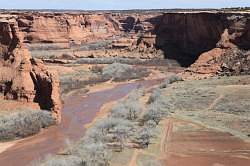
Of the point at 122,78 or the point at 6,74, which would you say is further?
the point at 122,78

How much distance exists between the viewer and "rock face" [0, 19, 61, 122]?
111 feet

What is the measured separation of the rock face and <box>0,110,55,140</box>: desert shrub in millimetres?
993

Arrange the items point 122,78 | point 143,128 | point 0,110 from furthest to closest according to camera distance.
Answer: point 122,78 → point 0,110 → point 143,128

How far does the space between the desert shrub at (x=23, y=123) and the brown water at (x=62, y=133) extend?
48cm

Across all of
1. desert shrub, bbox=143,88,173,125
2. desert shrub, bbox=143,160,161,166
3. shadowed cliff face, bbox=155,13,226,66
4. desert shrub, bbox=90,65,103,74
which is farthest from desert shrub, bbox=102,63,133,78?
desert shrub, bbox=143,160,161,166

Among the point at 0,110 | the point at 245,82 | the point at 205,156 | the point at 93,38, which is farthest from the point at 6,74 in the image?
the point at 93,38

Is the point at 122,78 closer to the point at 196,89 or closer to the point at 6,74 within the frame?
the point at 196,89

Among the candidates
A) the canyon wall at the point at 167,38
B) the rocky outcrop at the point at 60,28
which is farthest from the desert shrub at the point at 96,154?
the rocky outcrop at the point at 60,28

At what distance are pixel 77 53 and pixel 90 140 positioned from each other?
5206 cm

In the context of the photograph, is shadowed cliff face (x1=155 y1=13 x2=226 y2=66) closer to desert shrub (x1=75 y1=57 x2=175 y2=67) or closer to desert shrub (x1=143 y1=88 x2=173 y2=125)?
desert shrub (x1=75 y1=57 x2=175 y2=67)

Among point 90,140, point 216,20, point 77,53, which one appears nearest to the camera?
point 90,140

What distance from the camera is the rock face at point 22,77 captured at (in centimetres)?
3381

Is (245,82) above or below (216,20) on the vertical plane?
below

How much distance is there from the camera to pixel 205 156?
25078 millimetres
